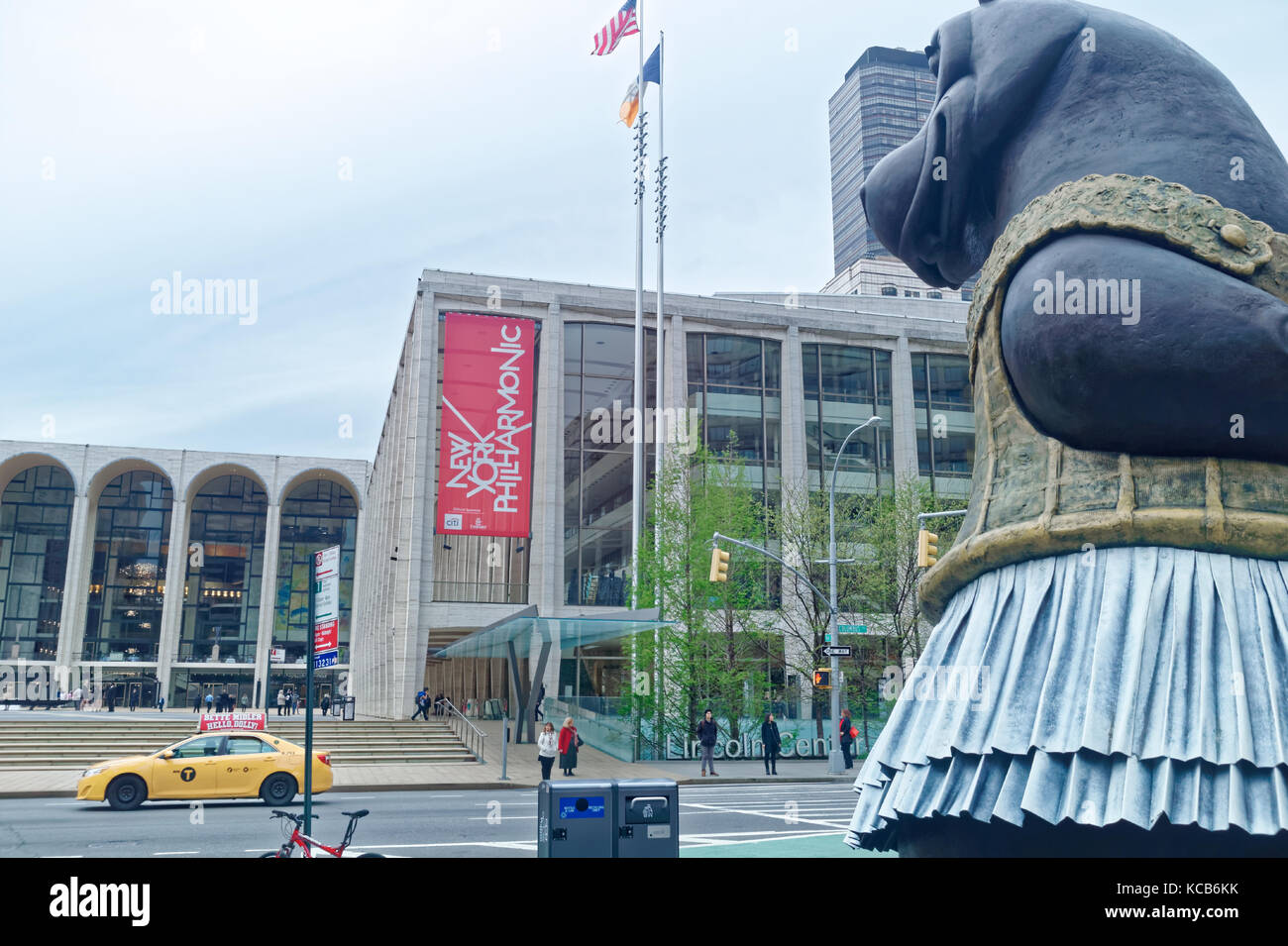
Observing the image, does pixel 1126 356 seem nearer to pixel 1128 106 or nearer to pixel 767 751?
pixel 1128 106

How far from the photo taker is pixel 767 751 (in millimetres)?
28984

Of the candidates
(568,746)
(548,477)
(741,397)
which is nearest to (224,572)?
(548,477)

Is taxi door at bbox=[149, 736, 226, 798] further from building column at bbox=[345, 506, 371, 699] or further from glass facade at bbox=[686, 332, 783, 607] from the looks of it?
building column at bbox=[345, 506, 371, 699]

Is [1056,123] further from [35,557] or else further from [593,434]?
[35,557]

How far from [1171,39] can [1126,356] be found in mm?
1697

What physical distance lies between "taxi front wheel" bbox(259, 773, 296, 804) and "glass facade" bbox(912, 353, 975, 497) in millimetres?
36836

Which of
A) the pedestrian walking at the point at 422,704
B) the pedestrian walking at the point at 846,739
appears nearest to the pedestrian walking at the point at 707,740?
the pedestrian walking at the point at 846,739

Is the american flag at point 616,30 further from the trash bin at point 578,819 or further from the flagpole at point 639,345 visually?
the trash bin at point 578,819

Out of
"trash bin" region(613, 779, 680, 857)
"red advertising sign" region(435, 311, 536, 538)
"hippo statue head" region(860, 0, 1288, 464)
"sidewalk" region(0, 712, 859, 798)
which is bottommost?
"sidewalk" region(0, 712, 859, 798)

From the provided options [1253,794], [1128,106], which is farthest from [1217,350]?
[1253,794]

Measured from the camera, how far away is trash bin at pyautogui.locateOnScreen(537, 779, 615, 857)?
7105 mm

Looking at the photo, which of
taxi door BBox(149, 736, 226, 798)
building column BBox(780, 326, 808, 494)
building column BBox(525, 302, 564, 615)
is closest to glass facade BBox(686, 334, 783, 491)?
building column BBox(780, 326, 808, 494)
